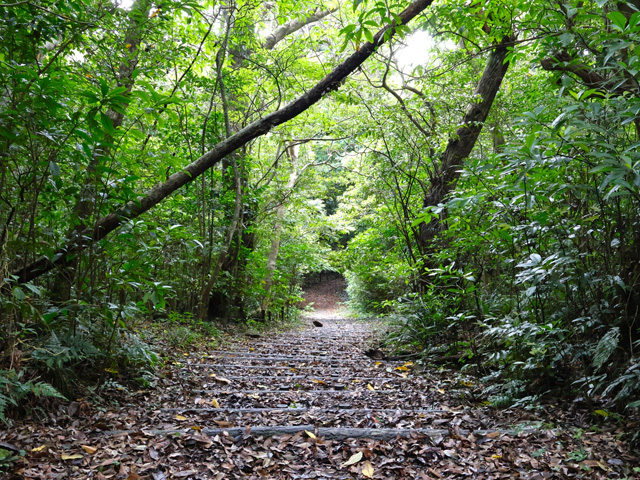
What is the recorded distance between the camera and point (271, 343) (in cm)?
713

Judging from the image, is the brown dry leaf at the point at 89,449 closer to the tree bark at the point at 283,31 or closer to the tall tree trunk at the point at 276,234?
the tall tree trunk at the point at 276,234

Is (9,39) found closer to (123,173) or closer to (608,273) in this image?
(123,173)

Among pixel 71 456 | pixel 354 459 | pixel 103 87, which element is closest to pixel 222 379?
pixel 71 456

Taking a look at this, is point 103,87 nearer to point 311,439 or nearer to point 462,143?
point 311,439

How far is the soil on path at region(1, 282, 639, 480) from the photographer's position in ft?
6.74

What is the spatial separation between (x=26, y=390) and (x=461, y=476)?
8.59ft

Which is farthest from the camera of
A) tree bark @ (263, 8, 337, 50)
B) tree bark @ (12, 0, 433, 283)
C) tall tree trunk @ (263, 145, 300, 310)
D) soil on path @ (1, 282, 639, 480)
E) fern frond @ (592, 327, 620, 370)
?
tall tree trunk @ (263, 145, 300, 310)

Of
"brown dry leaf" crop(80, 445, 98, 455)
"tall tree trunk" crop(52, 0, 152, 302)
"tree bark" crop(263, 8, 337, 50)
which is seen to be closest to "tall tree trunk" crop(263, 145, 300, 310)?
"tree bark" crop(263, 8, 337, 50)

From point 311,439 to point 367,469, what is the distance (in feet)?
1.45

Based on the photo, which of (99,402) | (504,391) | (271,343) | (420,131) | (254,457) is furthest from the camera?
(271,343)

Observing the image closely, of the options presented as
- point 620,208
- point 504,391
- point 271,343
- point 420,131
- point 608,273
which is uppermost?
point 420,131

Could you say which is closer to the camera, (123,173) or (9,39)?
(9,39)

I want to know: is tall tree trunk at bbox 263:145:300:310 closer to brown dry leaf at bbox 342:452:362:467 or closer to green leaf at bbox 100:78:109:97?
green leaf at bbox 100:78:109:97

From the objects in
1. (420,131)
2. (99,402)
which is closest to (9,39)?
(99,402)
